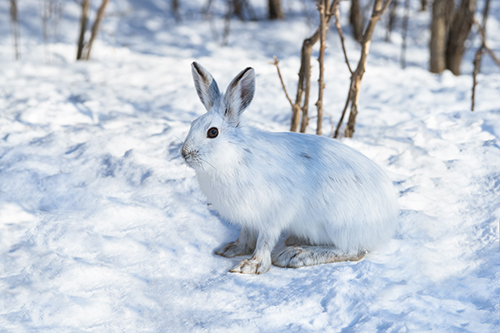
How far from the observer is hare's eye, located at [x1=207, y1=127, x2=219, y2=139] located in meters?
2.70

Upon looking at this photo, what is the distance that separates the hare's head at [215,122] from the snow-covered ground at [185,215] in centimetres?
71

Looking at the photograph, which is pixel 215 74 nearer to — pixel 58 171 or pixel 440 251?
pixel 58 171

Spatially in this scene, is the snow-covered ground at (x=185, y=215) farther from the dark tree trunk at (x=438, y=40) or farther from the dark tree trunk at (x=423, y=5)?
the dark tree trunk at (x=423, y=5)

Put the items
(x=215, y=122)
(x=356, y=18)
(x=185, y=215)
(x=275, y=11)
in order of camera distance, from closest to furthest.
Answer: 1. (x=215, y=122)
2. (x=185, y=215)
3. (x=356, y=18)
4. (x=275, y=11)

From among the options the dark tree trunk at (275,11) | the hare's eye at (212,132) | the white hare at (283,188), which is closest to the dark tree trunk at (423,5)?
the dark tree trunk at (275,11)

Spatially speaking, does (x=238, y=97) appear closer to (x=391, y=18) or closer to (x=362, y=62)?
(x=362, y=62)

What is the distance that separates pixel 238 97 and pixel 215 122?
21cm

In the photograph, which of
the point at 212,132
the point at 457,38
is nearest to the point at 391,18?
the point at 457,38

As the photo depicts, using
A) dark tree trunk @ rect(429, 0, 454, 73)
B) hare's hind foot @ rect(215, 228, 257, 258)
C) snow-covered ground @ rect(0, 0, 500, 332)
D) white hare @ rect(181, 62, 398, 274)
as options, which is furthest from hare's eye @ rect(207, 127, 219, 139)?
dark tree trunk @ rect(429, 0, 454, 73)

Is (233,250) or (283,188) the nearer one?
(283,188)

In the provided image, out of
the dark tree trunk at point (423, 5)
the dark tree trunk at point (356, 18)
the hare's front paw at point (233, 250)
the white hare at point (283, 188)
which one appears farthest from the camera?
the dark tree trunk at point (423, 5)

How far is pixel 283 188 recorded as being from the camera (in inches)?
110

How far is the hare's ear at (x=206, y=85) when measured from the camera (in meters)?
2.81

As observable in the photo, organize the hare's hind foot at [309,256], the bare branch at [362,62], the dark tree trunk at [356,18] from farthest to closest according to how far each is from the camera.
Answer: the dark tree trunk at [356,18], the bare branch at [362,62], the hare's hind foot at [309,256]
